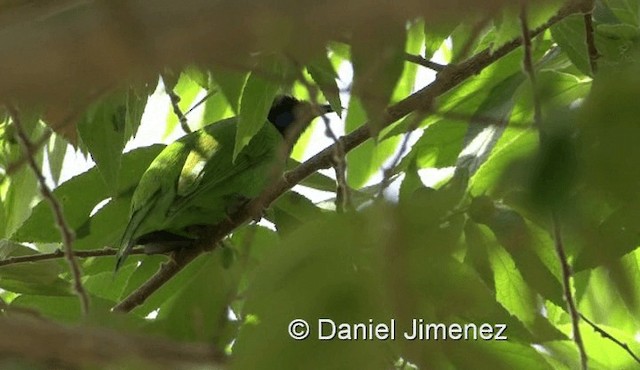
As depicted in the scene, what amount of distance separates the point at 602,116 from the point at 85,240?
5.47 feet

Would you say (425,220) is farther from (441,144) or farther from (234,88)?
(441,144)

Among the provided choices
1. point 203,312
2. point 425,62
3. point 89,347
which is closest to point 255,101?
point 425,62

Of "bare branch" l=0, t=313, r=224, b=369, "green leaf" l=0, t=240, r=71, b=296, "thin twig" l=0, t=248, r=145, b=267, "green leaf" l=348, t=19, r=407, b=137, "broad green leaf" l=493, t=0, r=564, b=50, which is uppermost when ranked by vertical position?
"thin twig" l=0, t=248, r=145, b=267

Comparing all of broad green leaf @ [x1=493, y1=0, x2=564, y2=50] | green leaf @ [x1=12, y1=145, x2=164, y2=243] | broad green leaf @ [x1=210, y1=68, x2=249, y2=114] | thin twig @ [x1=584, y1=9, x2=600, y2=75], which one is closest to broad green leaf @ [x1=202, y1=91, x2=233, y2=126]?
green leaf @ [x1=12, y1=145, x2=164, y2=243]

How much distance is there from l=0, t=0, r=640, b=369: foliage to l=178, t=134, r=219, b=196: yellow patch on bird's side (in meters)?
0.50

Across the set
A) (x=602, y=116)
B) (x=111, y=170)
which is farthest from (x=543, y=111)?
(x=111, y=170)

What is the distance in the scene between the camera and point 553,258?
4.34 feet

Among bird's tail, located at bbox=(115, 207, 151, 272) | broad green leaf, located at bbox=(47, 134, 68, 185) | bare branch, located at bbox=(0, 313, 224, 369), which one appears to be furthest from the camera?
broad green leaf, located at bbox=(47, 134, 68, 185)

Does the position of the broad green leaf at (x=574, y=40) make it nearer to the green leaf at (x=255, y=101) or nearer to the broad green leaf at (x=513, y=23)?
the broad green leaf at (x=513, y=23)

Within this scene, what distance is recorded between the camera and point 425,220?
2.85 ft

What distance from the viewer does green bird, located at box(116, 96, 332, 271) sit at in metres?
2.59

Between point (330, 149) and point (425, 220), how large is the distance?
989 mm

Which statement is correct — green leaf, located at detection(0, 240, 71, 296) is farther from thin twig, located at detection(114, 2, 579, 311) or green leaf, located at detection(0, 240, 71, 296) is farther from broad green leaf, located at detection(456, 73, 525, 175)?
broad green leaf, located at detection(456, 73, 525, 175)

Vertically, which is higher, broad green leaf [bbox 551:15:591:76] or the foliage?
broad green leaf [bbox 551:15:591:76]
